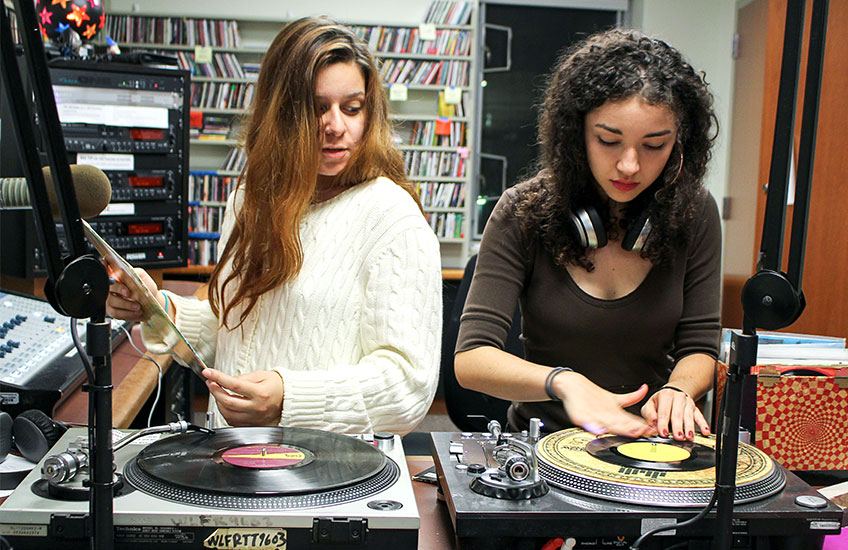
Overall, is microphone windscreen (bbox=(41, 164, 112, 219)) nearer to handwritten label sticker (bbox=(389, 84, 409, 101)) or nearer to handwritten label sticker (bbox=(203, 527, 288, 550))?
handwritten label sticker (bbox=(203, 527, 288, 550))

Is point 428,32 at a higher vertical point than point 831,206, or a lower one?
higher

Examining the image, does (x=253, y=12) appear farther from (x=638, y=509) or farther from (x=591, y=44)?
(x=638, y=509)

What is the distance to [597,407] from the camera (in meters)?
1.13

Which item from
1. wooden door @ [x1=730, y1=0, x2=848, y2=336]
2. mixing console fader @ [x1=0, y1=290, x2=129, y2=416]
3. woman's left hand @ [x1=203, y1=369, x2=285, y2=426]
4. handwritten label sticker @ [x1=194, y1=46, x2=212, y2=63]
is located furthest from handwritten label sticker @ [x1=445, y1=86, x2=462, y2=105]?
woman's left hand @ [x1=203, y1=369, x2=285, y2=426]

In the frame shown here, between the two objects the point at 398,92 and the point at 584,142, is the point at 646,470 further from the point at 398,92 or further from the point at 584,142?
the point at 398,92

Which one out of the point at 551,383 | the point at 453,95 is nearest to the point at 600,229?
the point at 551,383

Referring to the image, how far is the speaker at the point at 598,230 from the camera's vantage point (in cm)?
133

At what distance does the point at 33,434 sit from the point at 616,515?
801mm

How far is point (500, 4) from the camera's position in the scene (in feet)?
17.7

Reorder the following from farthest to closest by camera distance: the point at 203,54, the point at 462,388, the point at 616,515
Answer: the point at 203,54 < the point at 462,388 < the point at 616,515

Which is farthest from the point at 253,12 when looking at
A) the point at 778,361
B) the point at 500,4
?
the point at 778,361

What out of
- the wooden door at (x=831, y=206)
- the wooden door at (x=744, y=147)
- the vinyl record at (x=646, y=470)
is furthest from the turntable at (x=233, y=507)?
the wooden door at (x=744, y=147)

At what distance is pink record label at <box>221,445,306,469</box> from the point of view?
851mm

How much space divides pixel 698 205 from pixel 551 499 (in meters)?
0.80
